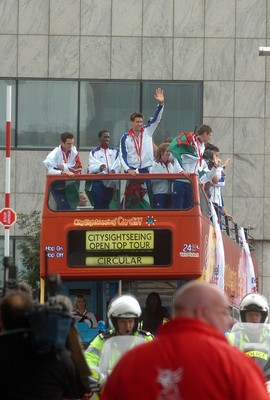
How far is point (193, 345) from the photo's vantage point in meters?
5.97

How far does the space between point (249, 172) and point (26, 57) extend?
21.9 feet

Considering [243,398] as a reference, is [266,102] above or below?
above

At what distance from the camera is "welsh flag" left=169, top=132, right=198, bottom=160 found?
20.2 meters

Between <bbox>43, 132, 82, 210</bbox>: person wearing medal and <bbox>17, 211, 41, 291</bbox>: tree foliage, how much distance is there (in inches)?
505

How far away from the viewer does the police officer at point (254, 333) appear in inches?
459

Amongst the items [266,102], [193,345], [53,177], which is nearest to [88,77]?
[266,102]

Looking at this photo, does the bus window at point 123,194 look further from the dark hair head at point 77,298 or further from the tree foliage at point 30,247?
the tree foliage at point 30,247

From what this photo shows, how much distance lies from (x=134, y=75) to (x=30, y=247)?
5.71 meters

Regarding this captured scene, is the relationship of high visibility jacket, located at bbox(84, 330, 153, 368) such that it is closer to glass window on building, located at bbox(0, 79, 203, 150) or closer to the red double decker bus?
the red double decker bus

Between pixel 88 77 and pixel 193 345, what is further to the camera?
A: pixel 88 77

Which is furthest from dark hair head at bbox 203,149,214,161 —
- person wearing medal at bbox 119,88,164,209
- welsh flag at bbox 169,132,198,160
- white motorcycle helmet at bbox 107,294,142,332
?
white motorcycle helmet at bbox 107,294,142,332

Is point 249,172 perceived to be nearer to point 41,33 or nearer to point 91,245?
point 41,33

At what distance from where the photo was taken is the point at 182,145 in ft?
66.7

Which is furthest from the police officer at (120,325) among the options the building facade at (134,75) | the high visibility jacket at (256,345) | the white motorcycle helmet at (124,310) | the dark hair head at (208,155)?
the building facade at (134,75)
